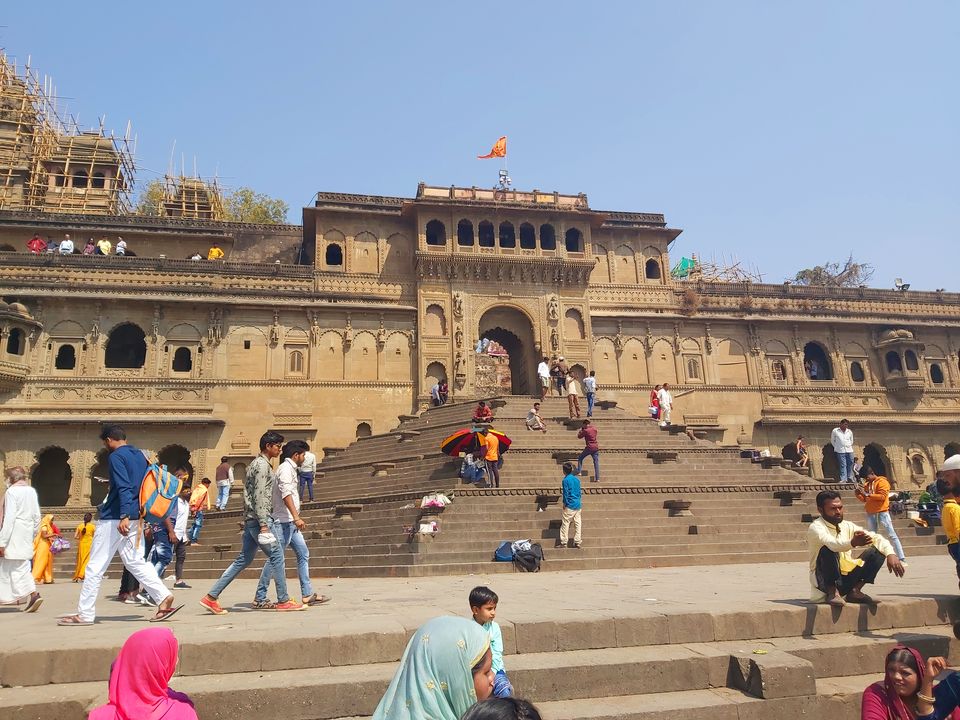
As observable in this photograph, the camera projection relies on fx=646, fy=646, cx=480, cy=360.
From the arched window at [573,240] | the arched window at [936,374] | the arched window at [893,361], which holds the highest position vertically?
the arched window at [573,240]

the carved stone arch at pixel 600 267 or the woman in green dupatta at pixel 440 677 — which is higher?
the carved stone arch at pixel 600 267

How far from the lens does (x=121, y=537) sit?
21.6 ft

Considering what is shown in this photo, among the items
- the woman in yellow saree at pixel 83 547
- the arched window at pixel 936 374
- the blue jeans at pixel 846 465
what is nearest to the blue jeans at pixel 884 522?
the blue jeans at pixel 846 465

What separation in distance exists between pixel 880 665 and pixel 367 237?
2770 cm

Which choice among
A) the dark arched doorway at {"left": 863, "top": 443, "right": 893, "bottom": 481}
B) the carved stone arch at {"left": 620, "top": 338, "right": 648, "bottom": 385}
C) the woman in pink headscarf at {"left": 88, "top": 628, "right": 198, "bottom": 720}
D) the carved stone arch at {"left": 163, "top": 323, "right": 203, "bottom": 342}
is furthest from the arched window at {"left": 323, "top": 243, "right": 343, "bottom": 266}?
the woman in pink headscarf at {"left": 88, "top": 628, "right": 198, "bottom": 720}

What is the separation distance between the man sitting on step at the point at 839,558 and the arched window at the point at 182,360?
2615 centimetres

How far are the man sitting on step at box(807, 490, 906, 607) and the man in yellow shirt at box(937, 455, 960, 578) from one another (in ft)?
2.36

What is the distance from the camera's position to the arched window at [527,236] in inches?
1217

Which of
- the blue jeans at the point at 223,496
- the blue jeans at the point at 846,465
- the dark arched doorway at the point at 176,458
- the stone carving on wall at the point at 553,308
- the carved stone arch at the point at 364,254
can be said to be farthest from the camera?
the stone carving on wall at the point at 553,308

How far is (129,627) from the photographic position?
20.0 feet

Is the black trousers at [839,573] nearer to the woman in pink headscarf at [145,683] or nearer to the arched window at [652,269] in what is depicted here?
the woman in pink headscarf at [145,683]

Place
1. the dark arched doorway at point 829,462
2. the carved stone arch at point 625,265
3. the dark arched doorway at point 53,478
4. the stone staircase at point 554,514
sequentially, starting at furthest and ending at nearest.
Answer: the carved stone arch at point 625,265, the dark arched doorway at point 829,462, the dark arched doorway at point 53,478, the stone staircase at point 554,514

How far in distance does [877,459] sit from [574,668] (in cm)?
3378

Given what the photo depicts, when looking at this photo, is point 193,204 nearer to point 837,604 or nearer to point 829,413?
point 829,413
